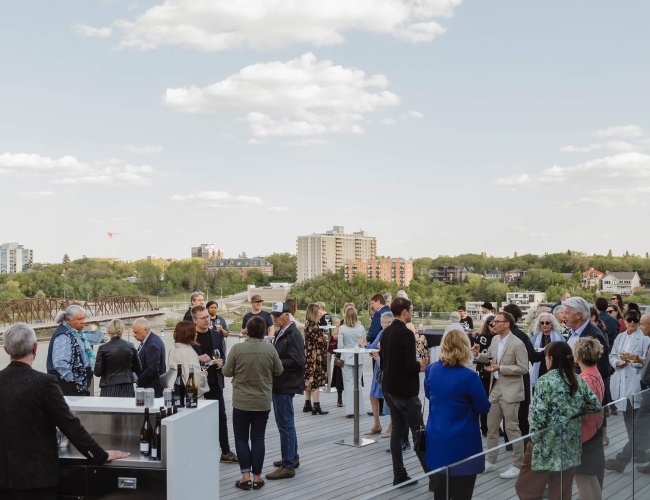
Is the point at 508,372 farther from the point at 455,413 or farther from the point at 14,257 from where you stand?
the point at 14,257

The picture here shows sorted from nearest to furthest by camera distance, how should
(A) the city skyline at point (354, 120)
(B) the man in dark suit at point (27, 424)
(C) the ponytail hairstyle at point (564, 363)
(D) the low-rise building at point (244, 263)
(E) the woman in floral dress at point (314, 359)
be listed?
(B) the man in dark suit at point (27, 424)
(C) the ponytail hairstyle at point (564, 363)
(E) the woman in floral dress at point (314, 359)
(A) the city skyline at point (354, 120)
(D) the low-rise building at point (244, 263)

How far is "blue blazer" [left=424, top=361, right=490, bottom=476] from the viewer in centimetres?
377

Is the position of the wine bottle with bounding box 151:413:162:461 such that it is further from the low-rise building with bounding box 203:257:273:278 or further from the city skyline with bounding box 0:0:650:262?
the low-rise building with bounding box 203:257:273:278

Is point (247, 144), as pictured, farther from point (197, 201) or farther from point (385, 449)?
point (385, 449)

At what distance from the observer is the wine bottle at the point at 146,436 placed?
355 centimetres

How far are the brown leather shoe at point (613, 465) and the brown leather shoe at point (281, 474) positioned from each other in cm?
283

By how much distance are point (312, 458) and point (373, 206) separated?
124012mm

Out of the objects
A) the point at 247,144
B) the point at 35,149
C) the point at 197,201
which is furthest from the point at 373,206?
the point at 35,149

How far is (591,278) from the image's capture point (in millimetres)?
61281

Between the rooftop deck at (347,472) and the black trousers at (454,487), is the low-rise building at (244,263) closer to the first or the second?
the rooftop deck at (347,472)

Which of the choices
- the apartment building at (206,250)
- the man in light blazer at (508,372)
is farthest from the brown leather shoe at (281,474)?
the apartment building at (206,250)

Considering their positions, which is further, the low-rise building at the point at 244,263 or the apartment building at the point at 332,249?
the low-rise building at the point at 244,263

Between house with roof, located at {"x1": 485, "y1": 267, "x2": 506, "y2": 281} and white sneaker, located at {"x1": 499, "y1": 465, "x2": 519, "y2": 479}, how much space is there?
63.4 meters

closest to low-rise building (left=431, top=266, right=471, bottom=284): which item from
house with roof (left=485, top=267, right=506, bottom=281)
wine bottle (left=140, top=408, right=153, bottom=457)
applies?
house with roof (left=485, top=267, right=506, bottom=281)
